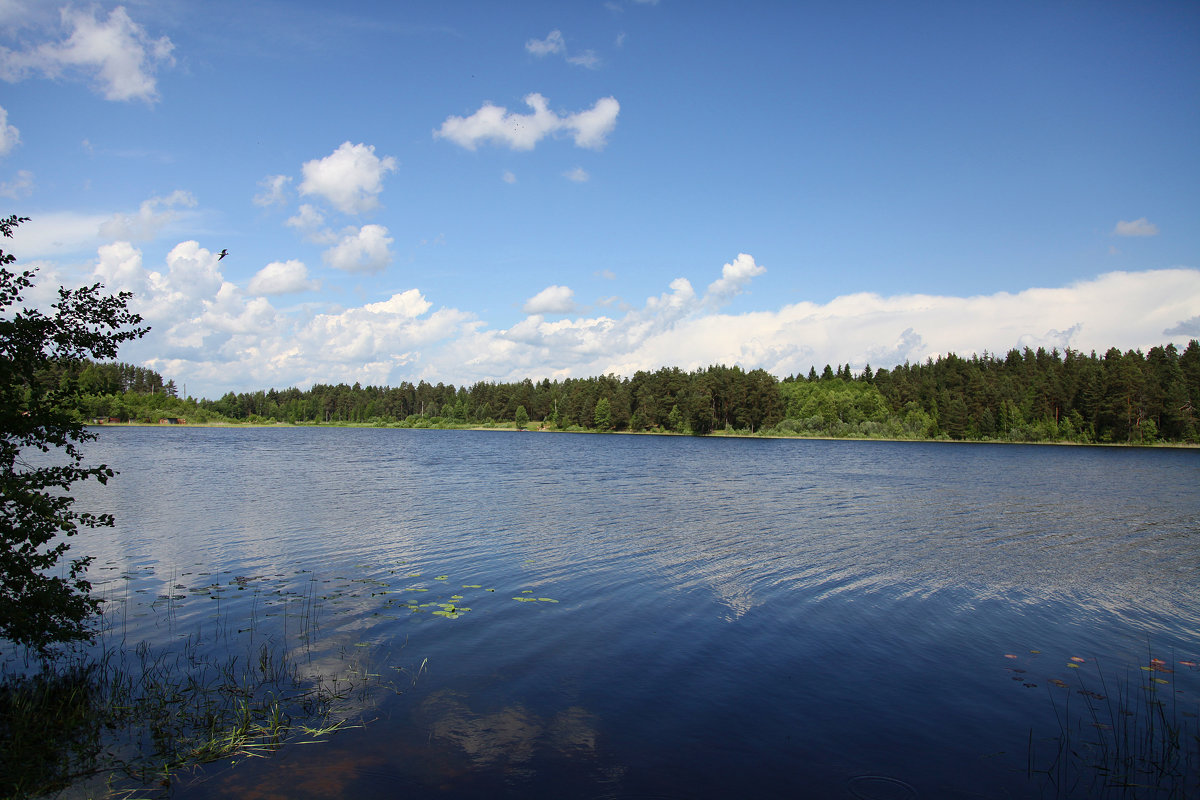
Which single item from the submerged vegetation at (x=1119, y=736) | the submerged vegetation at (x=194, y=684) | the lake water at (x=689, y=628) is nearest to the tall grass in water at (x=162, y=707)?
the submerged vegetation at (x=194, y=684)

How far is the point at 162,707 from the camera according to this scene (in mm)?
9070

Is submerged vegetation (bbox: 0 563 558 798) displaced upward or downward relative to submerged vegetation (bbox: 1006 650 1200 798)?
upward

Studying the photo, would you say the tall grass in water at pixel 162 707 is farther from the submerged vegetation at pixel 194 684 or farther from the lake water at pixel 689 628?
the lake water at pixel 689 628

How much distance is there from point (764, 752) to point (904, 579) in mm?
11917

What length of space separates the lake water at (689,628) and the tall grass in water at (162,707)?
51 cm

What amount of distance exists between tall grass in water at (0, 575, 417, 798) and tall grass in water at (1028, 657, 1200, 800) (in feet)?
31.6

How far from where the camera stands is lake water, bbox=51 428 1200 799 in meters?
8.03

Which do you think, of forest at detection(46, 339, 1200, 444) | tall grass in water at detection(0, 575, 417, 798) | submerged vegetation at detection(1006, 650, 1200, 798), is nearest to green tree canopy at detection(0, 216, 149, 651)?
tall grass in water at detection(0, 575, 417, 798)

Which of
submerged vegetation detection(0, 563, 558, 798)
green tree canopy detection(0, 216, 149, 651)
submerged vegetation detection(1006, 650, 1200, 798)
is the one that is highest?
green tree canopy detection(0, 216, 149, 651)

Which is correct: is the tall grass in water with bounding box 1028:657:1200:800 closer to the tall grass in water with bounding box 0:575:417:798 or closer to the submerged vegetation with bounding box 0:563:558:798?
the submerged vegetation with bounding box 0:563:558:798

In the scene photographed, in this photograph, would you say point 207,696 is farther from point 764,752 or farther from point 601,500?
point 601,500

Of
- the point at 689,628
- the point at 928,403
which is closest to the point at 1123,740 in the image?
the point at 689,628

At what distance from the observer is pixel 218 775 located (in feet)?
24.5

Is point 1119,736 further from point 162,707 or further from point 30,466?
point 30,466
